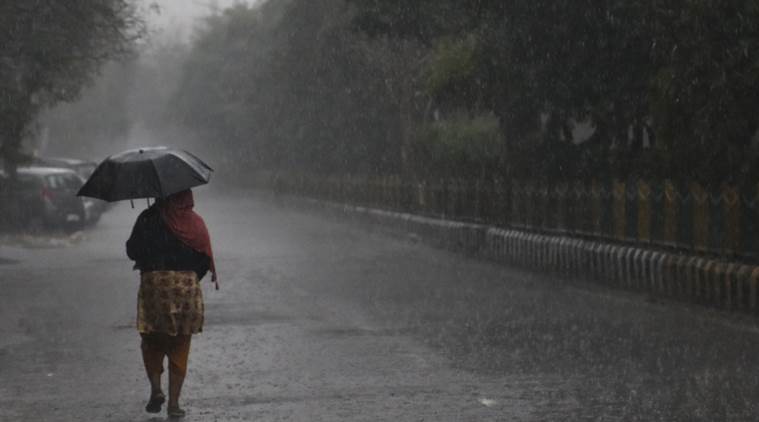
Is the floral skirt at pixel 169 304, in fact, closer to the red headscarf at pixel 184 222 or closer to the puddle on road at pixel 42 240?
the red headscarf at pixel 184 222

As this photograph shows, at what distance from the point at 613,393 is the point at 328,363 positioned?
2.61 meters

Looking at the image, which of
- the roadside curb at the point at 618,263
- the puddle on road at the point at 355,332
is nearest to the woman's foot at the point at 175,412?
the puddle on road at the point at 355,332

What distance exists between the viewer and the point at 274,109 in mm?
60250

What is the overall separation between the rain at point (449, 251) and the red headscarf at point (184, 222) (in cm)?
1

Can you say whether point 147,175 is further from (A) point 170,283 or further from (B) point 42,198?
(B) point 42,198

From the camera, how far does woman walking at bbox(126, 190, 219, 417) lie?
8773mm

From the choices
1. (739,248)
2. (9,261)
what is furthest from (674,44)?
(9,261)

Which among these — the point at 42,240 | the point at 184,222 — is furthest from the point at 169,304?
the point at 42,240

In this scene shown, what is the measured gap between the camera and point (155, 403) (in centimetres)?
888

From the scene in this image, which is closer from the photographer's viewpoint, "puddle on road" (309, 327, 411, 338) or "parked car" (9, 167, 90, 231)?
"puddle on road" (309, 327, 411, 338)

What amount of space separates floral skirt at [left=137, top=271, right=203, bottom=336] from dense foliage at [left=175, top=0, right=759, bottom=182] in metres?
8.74

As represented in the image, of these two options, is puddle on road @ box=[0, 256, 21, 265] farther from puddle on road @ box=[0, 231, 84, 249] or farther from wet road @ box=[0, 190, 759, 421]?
puddle on road @ box=[0, 231, 84, 249]

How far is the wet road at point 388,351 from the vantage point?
357 inches

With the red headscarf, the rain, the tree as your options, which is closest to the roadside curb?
the rain
